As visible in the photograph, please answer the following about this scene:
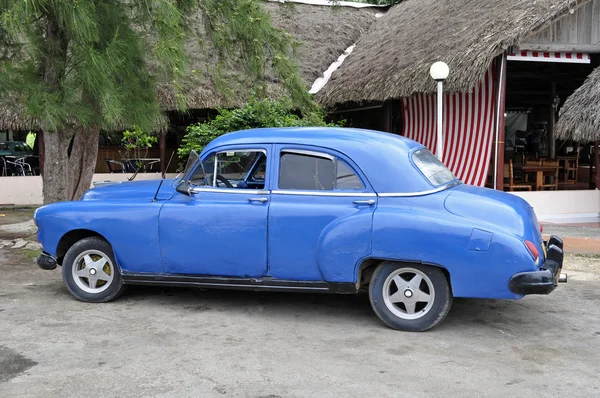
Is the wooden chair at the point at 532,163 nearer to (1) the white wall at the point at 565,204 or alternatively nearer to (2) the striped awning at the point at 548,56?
(1) the white wall at the point at 565,204

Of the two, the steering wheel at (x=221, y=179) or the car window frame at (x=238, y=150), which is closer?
the car window frame at (x=238, y=150)

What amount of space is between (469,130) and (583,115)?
213 cm

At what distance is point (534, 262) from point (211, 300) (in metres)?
3.11

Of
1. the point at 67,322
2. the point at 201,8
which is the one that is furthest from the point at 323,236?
the point at 201,8

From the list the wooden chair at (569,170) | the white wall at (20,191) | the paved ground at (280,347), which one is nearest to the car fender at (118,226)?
the paved ground at (280,347)

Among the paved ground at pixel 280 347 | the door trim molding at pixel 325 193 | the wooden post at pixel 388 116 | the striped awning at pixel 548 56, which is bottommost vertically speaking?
the paved ground at pixel 280 347

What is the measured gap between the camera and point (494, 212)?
17.8 ft

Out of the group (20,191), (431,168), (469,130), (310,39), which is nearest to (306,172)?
(431,168)

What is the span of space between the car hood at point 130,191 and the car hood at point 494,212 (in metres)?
2.64

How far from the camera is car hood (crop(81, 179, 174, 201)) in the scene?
251 inches

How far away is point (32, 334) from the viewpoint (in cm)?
545

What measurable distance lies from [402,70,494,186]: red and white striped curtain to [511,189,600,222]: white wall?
112 cm

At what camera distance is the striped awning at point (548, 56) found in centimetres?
1225

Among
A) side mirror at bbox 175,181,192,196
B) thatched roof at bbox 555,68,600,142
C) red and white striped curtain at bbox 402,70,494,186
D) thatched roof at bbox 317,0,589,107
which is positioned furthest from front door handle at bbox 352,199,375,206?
red and white striped curtain at bbox 402,70,494,186
